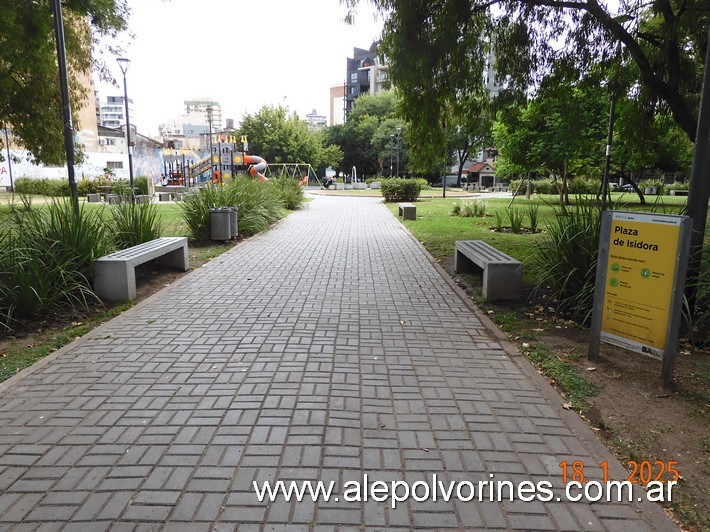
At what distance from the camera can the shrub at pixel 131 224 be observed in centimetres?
849

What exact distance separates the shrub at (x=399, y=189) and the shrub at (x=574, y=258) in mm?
22444

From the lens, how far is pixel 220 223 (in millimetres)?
11891

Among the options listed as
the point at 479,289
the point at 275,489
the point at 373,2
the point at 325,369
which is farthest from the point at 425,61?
the point at 275,489

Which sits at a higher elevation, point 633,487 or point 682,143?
point 682,143

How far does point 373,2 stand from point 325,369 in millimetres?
8004

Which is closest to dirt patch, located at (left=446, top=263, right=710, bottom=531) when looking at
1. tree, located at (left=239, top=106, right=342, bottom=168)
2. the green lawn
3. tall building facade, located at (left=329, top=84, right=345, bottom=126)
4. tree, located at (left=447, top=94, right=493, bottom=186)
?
the green lawn

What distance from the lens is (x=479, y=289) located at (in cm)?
752

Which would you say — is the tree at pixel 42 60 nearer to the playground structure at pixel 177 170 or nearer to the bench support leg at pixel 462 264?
the bench support leg at pixel 462 264

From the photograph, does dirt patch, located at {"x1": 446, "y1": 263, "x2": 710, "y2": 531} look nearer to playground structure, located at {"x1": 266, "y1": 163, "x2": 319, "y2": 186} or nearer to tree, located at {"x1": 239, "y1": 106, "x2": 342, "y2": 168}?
playground structure, located at {"x1": 266, "y1": 163, "x2": 319, "y2": 186}

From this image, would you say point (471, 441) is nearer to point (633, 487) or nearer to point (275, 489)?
point (633, 487)

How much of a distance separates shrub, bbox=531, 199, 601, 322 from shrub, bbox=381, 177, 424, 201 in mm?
22444

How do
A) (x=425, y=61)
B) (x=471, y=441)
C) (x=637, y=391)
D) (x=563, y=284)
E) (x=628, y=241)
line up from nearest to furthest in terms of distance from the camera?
1. (x=471, y=441)
2. (x=637, y=391)
3. (x=628, y=241)
4. (x=563, y=284)
5. (x=425, y=61)

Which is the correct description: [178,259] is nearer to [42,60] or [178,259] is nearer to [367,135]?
[42,60]

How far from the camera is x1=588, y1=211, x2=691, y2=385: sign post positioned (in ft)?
12.9
